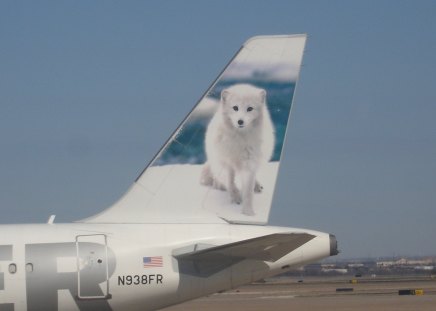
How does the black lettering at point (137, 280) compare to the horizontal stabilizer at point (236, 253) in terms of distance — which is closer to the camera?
the horizontal stabilizer at point (236, 253)

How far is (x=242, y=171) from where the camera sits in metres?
19.4

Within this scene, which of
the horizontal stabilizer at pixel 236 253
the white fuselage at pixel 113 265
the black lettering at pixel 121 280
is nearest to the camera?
the horizontal stabilizer at pixel 236 253

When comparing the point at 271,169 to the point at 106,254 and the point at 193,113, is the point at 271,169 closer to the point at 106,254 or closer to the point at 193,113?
the point at 193,113

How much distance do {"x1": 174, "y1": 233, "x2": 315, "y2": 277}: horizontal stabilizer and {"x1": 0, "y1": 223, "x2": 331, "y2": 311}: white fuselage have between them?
0.14 meters

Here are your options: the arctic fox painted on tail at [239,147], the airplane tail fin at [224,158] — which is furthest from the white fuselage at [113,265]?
the arctic fox painted on tail at [239,147]

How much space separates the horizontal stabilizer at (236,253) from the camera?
56.5 ft

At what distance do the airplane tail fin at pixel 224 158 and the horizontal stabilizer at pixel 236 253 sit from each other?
1.11m

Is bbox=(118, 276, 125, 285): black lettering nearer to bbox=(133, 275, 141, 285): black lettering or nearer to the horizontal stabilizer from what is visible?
bbox=(133, 275, 141, 285): black lettering

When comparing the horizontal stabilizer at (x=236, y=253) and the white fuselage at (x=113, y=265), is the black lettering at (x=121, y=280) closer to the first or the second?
the white fuselage at (x=113, y=265)

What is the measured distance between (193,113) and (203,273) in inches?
146

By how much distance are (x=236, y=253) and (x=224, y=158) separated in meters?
2.48

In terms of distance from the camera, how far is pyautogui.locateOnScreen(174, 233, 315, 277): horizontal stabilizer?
17234mm

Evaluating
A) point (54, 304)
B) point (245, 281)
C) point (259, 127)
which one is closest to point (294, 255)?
point (245, 281)

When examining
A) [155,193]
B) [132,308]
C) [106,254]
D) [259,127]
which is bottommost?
[132,308]
